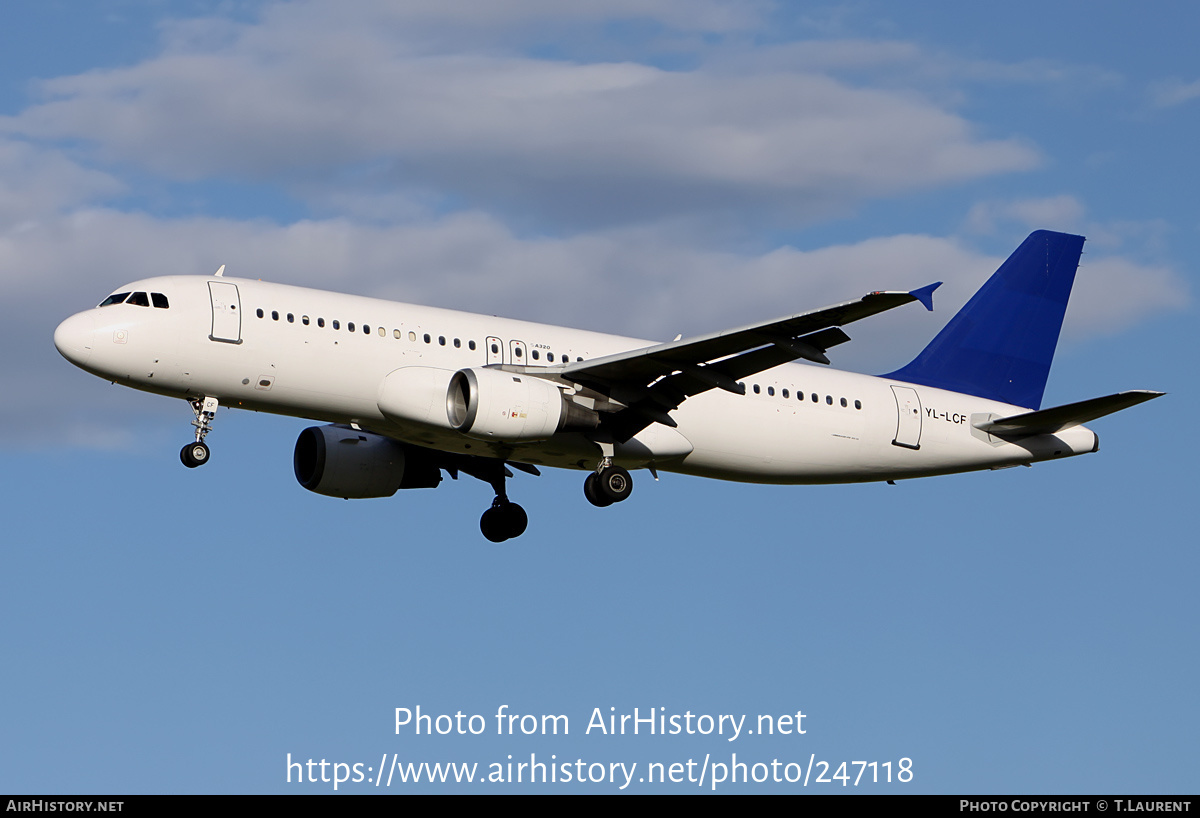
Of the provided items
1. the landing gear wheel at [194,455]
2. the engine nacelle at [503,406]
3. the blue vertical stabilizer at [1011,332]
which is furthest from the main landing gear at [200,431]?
the blue vertical stabilizer at [1011,332]

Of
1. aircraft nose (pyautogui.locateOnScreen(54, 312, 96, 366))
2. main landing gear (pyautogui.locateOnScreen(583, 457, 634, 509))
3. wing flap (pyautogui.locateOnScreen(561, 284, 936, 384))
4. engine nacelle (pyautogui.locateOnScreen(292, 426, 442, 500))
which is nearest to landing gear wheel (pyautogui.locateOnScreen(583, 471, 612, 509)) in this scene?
main landing gear (pyautogui.locateOnScreen(583, 457, 634, 509))

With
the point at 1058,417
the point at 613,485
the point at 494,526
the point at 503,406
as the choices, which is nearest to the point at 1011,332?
the point at 1058,417

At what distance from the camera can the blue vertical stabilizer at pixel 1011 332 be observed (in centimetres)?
4112

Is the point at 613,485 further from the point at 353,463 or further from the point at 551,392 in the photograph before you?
the point at 353,463

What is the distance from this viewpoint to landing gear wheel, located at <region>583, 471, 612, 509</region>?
35188mm

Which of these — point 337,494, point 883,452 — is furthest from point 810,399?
point 337,494

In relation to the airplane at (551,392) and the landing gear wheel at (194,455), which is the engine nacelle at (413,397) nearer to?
the airplane at (551,392)

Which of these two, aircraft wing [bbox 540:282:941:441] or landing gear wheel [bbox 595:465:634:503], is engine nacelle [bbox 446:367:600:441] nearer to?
aircraft wing [bbox 540:282:941:441]

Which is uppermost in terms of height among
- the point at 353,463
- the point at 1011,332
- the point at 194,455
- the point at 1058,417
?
the point at 1011,332

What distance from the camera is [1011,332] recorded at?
42250 millimetres

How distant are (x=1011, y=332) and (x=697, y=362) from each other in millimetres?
12439

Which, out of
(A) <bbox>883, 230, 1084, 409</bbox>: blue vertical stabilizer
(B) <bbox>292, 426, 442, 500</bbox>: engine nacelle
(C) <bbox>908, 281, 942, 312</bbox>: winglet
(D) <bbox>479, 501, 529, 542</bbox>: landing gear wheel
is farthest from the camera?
(A) <bbox>883, 230, 1084, 409</bbox>: blue vertical stabilizer

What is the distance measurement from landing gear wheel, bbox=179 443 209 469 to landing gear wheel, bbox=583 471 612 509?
8.25 m

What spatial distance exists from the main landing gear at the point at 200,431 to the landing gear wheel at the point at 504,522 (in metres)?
8.81
